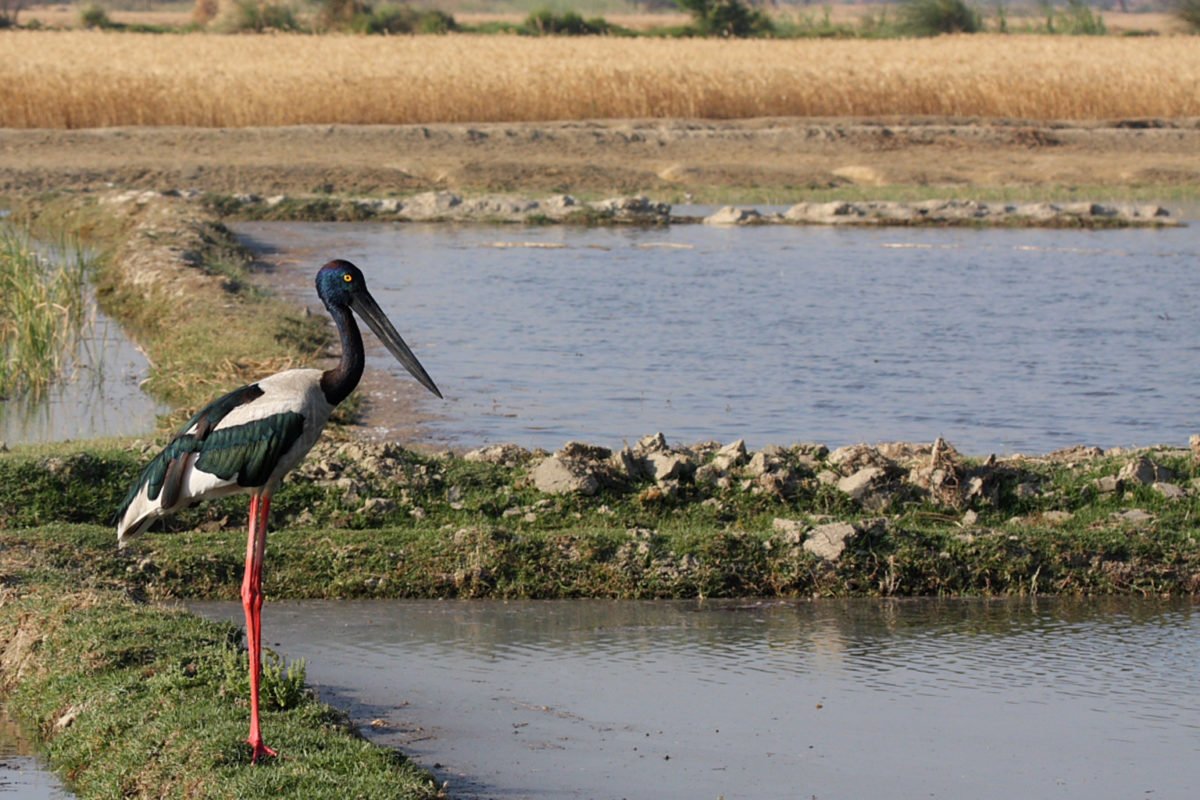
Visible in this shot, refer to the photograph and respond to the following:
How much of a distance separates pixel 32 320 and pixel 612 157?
817 inches

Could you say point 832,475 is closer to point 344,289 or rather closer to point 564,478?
point 564,478

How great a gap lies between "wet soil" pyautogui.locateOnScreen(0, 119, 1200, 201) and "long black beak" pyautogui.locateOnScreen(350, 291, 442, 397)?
22474mm

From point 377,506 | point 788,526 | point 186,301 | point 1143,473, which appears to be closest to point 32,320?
point 186,301

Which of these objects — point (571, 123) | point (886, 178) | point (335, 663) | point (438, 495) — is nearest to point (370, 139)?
point (571, 123)

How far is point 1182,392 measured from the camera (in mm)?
15656

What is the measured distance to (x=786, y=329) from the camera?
19.0 meters

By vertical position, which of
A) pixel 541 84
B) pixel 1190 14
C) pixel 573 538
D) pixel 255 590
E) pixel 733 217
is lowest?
pixel 573 538

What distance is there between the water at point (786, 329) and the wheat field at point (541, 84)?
9.88 meters

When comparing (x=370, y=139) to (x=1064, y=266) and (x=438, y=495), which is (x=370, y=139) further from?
(x=438, y=495)

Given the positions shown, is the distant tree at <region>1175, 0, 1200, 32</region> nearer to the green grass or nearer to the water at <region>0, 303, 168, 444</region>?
the green grass

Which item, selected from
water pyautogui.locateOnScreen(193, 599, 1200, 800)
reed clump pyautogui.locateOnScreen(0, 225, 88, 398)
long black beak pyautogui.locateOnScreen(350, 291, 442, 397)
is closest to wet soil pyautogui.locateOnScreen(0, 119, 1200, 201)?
reed clump pyautogui.locateOnScreen(0, 225, 88, 398)

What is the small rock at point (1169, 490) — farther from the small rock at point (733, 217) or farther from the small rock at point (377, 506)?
the small rock at point (733, 217)

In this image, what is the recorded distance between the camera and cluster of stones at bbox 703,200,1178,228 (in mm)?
28203

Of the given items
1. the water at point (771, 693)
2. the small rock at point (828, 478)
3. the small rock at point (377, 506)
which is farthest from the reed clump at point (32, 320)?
the small rock at point (828, 478)
